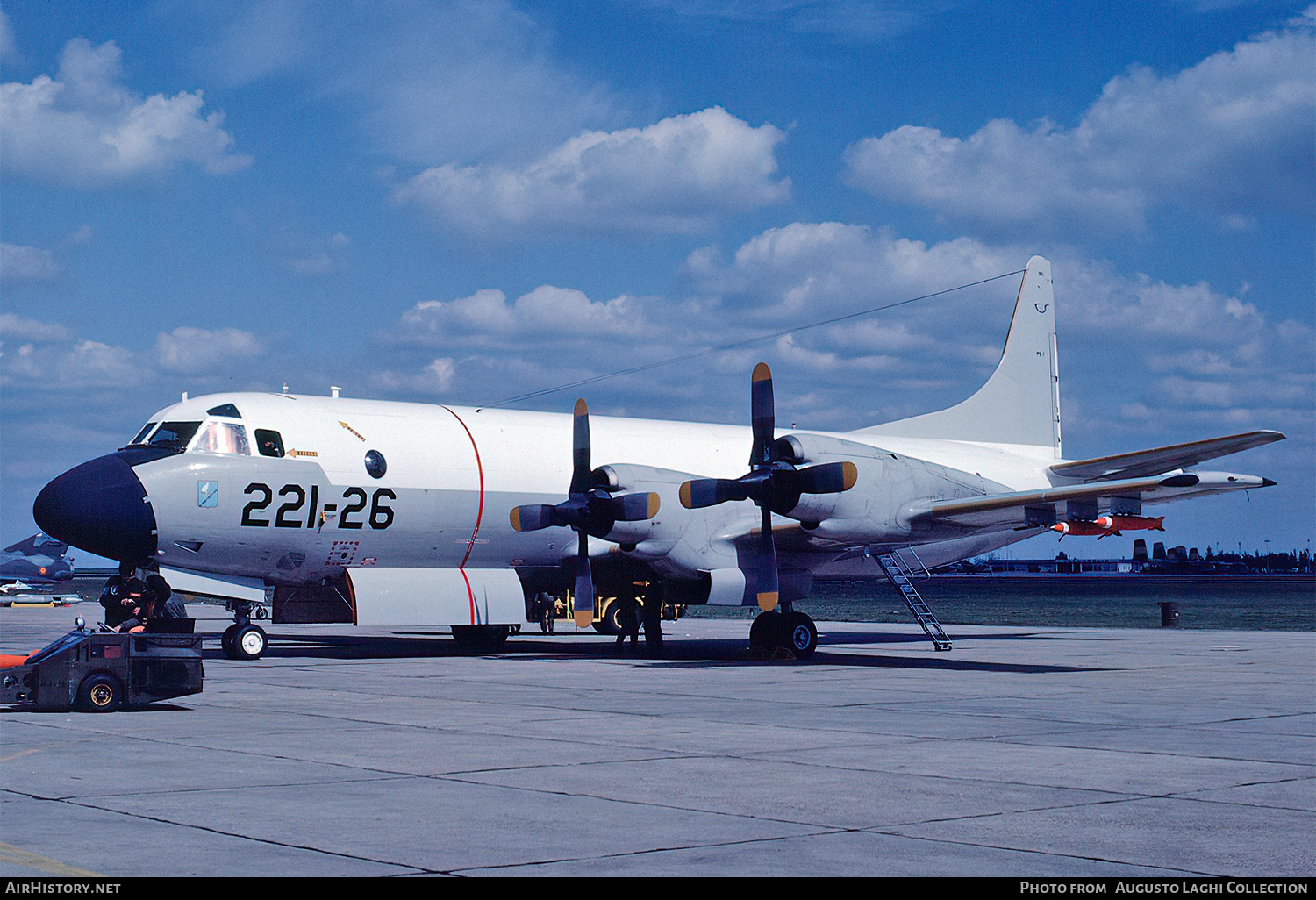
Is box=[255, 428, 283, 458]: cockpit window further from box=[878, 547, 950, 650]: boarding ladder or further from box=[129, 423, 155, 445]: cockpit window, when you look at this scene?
box=[878, 547, 950, 650]: boarding ladder

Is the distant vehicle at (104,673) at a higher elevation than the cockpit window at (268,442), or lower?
lower

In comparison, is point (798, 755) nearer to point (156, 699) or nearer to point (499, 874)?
point (499, 874)

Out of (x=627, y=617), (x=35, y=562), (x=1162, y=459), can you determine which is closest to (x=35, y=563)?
(x=35, y=562)

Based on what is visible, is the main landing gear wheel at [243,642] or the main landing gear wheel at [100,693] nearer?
the main landing gear wheel at [100,693]

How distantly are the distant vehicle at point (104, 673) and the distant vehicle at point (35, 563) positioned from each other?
103163 mm

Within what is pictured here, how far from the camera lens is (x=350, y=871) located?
7254 mm

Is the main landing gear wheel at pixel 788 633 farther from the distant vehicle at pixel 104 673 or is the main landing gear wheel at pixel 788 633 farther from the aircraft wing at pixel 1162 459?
the distant vehicle at pixel 104 673

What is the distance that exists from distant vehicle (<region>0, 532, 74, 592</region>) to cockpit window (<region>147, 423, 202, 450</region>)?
9458cm

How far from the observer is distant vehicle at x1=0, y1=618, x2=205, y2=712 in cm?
1546

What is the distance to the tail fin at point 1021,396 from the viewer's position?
33812 millimetres

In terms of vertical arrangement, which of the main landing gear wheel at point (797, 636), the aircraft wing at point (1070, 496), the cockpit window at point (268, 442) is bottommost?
the main landing gear wheel at point (797, 636)

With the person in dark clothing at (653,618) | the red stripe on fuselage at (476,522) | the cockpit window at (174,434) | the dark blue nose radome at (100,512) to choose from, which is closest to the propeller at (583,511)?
the red stripe on fuselage at (476,522)

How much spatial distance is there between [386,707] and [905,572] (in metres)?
15.0

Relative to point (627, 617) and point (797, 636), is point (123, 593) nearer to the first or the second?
point (627, 617)
